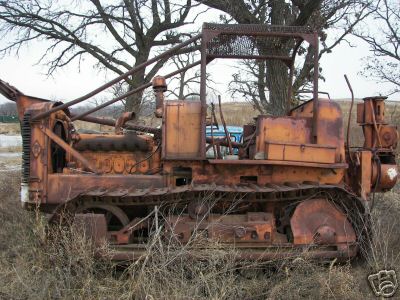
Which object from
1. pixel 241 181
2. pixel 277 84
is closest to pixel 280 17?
pixel 277 84

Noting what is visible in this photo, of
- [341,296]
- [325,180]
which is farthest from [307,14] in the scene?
[341,296]

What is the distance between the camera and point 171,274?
4410 mm

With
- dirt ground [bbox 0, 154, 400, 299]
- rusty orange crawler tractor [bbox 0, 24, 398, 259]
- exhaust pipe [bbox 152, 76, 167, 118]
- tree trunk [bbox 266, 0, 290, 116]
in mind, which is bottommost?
dirt ground [bbox 0, 154, 400, 299]

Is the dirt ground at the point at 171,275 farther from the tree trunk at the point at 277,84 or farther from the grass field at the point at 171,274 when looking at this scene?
the tree trunk at the point at 277,84

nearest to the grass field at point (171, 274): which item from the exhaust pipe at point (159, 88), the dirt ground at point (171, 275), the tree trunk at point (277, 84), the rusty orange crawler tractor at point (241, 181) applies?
the dirt ground at point (171, 275)

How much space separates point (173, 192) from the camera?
16.3 feet

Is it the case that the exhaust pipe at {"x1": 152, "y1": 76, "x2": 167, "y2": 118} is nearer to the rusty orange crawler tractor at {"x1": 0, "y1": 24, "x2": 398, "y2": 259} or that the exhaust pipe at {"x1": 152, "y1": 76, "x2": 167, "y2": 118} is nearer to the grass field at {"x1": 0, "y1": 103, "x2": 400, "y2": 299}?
the rusty orange crawler tractor at {"x1": 0, "y1": 24, "x2": 398, "y2": 259}

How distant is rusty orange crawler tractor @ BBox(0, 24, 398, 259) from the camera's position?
514cm

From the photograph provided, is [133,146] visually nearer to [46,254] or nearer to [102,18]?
[46,254]

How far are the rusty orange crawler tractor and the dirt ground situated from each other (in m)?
0.22

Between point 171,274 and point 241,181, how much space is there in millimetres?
1559

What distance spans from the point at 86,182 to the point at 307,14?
26.7ft

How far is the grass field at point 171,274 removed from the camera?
14.0 ft

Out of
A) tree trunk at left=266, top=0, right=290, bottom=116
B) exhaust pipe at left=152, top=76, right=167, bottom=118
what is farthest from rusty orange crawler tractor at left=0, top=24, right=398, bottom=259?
tree trunk at left=266, top=0, right=290, bottom=116
